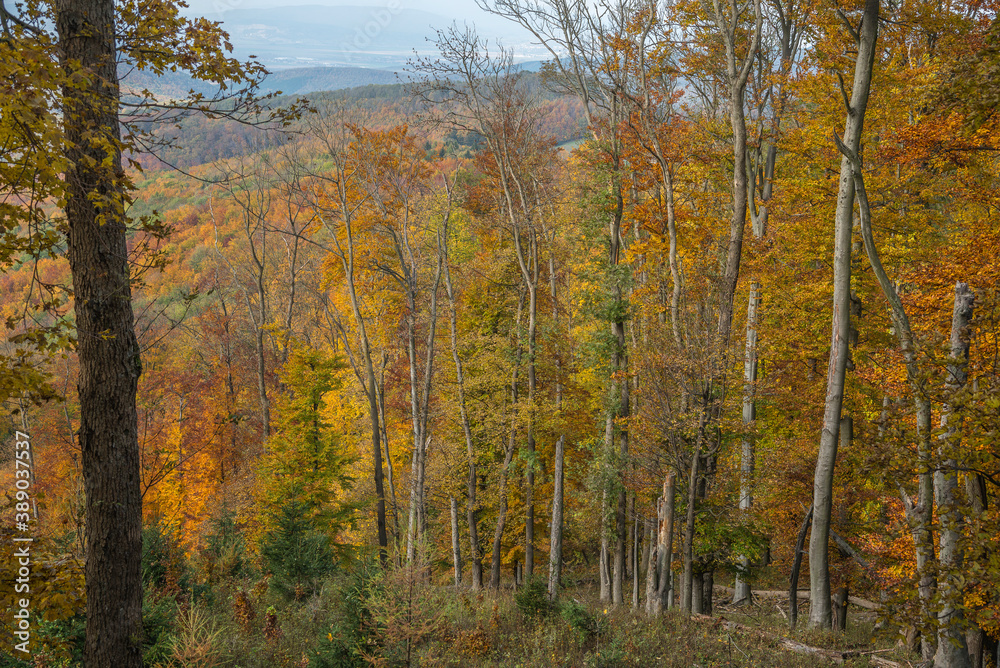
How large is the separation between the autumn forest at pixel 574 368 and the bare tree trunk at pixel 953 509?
0.27ft

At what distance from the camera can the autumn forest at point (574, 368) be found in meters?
4.65

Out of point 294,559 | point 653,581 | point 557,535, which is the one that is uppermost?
A: point 294,559

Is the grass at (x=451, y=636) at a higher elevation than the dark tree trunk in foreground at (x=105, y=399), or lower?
lower

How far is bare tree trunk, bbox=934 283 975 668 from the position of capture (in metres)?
4.88

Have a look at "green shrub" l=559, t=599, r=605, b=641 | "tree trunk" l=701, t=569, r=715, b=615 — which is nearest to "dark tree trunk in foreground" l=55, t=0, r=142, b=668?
"green shrub" l=559, t=599, r=605, b=641

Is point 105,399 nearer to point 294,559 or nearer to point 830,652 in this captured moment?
point 294,559

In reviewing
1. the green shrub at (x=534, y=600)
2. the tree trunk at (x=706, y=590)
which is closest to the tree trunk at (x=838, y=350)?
the green shrub at (x=534, y=600)

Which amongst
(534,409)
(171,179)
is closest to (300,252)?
(534,409)

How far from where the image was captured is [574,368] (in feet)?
60.2

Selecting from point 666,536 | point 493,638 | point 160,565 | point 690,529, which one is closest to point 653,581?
point 666,536

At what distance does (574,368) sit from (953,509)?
13611 mm

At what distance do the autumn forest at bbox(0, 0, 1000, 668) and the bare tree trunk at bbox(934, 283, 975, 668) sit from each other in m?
0.08

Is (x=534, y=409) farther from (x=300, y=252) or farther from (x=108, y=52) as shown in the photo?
(x=300, y=252)

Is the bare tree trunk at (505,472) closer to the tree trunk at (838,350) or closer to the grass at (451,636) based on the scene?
the grass at (451,636)
